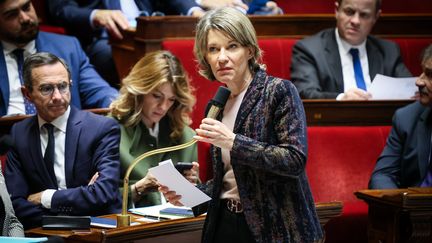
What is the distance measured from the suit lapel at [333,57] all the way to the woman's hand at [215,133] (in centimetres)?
160

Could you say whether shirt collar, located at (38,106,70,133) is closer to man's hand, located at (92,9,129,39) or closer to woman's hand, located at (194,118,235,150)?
woman's hand, located at (194,118,235,150)

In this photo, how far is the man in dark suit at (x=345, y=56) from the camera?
300 centimetres

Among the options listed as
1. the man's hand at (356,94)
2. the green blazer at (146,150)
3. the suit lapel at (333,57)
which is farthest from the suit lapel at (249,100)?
the suit lapel at (333,57)

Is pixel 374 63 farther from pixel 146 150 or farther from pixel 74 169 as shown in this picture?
pixel 74 169

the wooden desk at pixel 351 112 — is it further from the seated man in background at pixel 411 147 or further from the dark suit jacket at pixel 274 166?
the dark suit jacket at pixel 274 166

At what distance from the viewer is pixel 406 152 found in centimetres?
253

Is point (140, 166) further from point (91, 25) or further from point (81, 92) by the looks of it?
point (91, 25)

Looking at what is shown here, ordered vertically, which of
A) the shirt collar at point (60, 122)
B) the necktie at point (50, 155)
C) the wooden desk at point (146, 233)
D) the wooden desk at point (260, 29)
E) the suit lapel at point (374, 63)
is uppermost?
the wooden desk at point (260, 29)

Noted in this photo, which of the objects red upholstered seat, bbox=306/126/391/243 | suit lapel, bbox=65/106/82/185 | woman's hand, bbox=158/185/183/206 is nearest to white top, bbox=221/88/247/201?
woman's hand, bbox=158/185/183/206

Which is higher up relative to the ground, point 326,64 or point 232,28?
point 232,28

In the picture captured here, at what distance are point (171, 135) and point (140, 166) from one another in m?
0.13

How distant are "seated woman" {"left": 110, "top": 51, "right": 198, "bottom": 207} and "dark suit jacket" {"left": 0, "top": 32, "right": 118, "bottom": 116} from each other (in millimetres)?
382

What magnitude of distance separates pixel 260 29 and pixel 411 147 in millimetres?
838

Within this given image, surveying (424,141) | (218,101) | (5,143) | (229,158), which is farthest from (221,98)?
(424,141)
